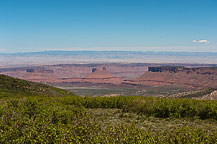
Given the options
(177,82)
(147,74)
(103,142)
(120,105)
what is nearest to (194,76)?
(177,82)

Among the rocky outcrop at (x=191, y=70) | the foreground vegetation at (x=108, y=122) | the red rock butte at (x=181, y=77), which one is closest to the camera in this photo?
the foreground vegetation at (x=108, y=122)

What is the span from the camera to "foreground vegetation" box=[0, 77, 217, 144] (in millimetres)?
7789

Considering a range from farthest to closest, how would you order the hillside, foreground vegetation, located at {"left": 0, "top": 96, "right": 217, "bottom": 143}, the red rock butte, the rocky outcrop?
the rocky outcrop < the red rock butte < the hillside < foreground vegetation, located at {"left": 0, "top": 96, "right": 217, "bottom": 143}

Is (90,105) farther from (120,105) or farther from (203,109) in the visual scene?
(203,109)

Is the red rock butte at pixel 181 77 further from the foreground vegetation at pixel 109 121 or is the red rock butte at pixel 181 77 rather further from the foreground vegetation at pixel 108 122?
the foreground vegetation at pixel 109 121

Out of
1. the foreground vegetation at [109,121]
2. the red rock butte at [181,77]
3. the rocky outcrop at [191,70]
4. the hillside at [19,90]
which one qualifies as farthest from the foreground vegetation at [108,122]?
the rocky outcrop at [191,70]

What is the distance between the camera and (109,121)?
13102mm

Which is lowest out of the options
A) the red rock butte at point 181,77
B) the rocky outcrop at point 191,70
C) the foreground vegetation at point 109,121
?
the red rock butte at point 181,77

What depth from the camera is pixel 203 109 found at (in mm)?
14508

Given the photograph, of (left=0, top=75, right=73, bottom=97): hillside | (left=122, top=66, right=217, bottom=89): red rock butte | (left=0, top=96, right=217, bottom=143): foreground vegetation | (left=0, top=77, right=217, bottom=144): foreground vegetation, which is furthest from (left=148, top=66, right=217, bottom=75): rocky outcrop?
(left=0, top=77, right=217, bottom=144): foreground vegetation

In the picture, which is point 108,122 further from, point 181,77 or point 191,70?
point 191,70

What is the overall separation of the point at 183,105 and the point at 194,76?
16402cm

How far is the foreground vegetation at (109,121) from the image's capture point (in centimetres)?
779

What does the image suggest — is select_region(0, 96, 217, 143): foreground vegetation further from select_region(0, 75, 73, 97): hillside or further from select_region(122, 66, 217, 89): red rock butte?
select_region(122, 66, 217, 89): red rock butte
